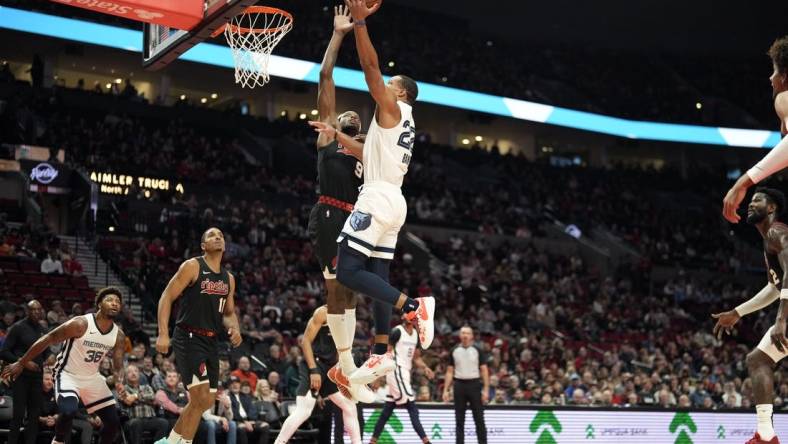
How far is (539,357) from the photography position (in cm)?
2288

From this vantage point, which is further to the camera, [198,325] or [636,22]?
[636,22]

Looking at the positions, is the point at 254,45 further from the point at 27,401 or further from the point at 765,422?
the point at 765,422

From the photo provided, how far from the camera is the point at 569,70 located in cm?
4541

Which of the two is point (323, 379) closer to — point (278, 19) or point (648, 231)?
point (278, 19)

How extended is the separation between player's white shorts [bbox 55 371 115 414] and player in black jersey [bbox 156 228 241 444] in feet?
4.69

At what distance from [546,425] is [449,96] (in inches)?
951

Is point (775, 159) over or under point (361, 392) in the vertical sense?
over

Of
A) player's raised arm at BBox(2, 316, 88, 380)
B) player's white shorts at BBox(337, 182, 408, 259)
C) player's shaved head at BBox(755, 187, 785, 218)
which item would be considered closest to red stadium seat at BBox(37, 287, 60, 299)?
player's raised arm at BBox(2, 316, 88, 380)

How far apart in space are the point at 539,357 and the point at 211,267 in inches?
588

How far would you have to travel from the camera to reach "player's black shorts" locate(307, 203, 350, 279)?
26.1 ft

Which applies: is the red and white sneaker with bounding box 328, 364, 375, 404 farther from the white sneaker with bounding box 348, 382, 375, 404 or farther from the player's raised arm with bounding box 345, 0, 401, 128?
the player's raised arm with bounding box 345, 0, 401, 128

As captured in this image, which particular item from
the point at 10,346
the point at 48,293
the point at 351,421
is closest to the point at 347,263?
the point at 351,421

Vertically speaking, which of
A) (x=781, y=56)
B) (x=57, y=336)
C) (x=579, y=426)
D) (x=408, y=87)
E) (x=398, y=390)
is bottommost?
(x=579, y=426)

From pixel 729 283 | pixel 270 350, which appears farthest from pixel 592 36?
pixel 270 350
